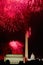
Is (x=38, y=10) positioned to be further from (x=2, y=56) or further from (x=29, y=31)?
(x=2, y=56)

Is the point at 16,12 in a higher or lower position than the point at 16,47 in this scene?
higher

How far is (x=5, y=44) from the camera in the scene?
16.7 ft

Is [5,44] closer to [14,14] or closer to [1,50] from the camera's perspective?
[1,50]

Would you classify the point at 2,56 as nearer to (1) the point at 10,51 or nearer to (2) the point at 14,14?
(1) the point at 10,51

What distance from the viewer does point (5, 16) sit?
17.0 ft

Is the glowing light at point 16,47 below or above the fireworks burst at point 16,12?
below

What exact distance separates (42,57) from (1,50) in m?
1.06

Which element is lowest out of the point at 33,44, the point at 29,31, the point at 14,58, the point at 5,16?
the point at 14,58

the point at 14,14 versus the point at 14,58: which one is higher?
the point at 14,14

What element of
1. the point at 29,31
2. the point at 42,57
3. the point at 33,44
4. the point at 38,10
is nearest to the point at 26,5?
the point at 38,10

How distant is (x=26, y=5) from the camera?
515 centimetres

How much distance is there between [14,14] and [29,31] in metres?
0.60

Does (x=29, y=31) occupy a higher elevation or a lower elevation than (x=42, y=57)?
higher

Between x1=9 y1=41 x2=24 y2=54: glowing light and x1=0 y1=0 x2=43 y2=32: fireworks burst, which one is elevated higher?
x1=0 y1=0 x2=43 y2=32: fireworks burst
